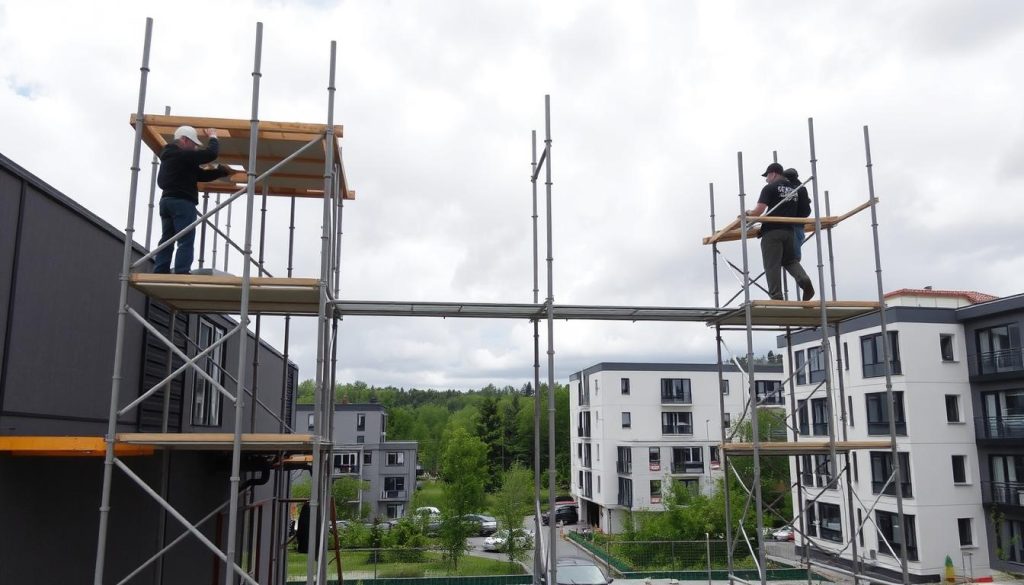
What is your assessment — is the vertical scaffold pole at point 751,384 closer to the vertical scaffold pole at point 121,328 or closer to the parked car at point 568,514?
the vertical scaffold pole at point 121,328

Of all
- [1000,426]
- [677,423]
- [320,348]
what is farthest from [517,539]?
[320,348]

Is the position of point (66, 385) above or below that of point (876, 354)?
below

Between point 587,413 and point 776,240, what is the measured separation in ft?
127

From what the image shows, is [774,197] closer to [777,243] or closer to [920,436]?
[777,243]

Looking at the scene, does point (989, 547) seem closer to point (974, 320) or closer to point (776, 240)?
point (974, 320)

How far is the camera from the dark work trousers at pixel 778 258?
9.10 metres

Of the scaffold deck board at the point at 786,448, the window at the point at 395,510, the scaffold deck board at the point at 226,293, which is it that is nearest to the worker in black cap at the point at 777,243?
the scaffold deck board at the point at 786,448

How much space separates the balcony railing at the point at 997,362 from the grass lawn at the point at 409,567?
19024mm

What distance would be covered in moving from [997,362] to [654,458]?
1939cm

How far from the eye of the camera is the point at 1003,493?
25.5 metres

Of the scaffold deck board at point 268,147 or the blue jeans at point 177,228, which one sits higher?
the scaffold deck board at point 268,147

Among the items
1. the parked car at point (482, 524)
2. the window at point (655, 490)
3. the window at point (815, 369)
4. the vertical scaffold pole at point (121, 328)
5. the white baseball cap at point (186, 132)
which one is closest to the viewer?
the vertical scaffold pole at point (121, 328)

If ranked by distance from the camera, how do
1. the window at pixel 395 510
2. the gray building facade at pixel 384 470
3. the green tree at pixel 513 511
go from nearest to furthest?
the green tree at pixel 513 511 → the gray building facade at pixel 384 470 → the window at pixel 395 510

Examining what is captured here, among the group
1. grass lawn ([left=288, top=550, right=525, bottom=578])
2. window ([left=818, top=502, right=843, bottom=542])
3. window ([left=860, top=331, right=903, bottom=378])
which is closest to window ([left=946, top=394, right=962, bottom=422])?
window ([left=860, top=331, right=903, bottom=378])
